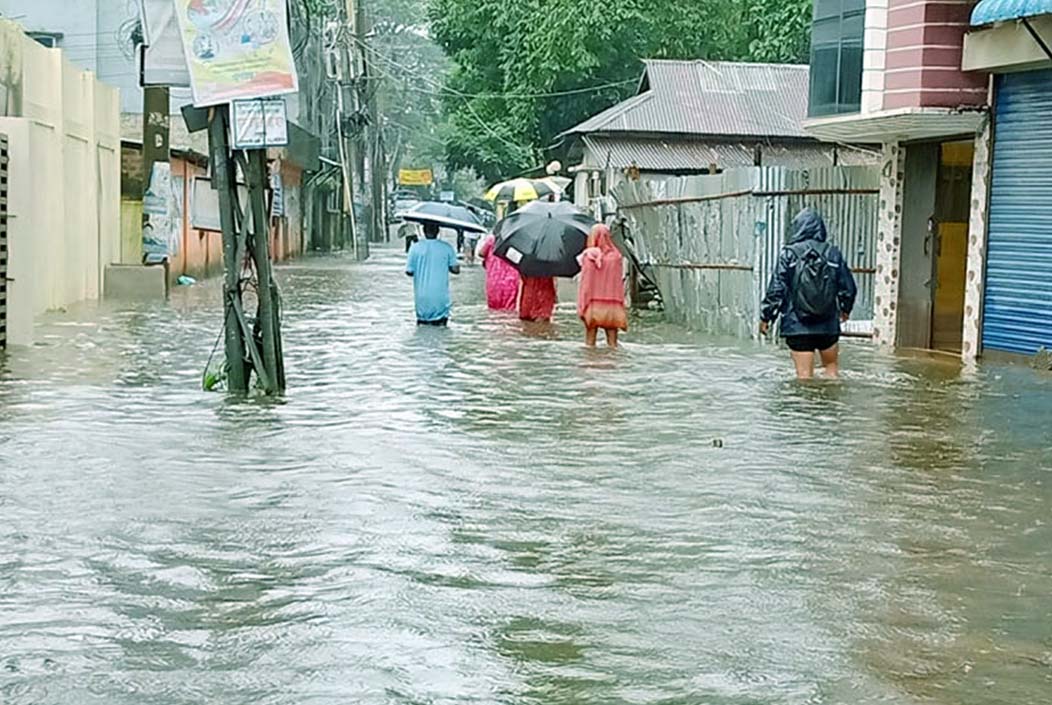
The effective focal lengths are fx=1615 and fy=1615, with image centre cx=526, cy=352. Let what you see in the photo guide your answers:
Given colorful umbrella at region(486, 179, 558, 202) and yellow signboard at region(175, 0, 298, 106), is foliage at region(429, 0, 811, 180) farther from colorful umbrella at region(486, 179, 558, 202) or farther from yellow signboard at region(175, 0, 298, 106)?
yellow signboard at region(175, 0, 298, 106)

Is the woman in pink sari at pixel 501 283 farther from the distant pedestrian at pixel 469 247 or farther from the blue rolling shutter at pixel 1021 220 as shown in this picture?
the distant pedestrian at pixel 469 247

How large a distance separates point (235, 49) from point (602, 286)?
6.44 m

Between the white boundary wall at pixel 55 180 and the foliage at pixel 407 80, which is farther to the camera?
the foliage at pixel 407 80

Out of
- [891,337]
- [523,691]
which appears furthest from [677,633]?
[891,337]

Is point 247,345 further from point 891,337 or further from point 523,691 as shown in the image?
point 891,337

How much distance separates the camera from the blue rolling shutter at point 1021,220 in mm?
16062

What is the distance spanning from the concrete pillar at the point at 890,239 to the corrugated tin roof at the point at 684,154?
1454 centimetres

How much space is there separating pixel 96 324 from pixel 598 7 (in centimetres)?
2188

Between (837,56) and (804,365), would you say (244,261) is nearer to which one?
(804,365)

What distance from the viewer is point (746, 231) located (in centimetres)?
1883

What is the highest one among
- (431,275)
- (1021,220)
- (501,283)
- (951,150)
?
(951,150)

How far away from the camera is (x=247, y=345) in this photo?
1240 cm

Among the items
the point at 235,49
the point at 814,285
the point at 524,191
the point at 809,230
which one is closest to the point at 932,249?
the point at 809,230

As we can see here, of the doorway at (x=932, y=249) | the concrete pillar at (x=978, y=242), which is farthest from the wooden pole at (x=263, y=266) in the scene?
the doorway at (x=932, y=249)
